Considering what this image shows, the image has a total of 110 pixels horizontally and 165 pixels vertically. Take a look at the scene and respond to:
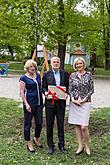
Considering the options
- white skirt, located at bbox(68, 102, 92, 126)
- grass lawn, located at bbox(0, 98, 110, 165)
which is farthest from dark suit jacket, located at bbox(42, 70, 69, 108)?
grass lawn, located at bbox(0, 98, 110, 165)

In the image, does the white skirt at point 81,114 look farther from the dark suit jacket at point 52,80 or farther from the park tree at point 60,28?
the park tree at point 60,28

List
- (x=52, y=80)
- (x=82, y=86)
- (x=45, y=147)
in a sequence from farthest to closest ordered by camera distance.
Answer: (x=45, y=147) → (x=52, y=80) → (x=82, y=86)

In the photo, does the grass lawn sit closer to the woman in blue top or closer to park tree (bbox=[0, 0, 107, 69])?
the woman in blue top

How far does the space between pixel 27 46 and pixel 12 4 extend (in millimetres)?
5764

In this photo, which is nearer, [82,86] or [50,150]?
[82,86]

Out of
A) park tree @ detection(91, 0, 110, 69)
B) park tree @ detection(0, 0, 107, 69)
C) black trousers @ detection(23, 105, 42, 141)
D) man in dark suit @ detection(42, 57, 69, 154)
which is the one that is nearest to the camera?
man in dark suit @ detection(42, 57, 69, 154)

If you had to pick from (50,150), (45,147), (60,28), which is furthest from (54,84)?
(60,28)

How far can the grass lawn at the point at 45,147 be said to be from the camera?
18.7ft

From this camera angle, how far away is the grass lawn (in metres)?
5.69

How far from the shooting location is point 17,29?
23266 millimetres

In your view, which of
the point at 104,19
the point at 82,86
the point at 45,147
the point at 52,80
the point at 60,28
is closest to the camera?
the point at 82,86

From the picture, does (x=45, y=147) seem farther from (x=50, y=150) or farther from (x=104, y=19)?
(x=104, y=19)

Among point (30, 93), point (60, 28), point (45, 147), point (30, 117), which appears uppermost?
point (60, 28)

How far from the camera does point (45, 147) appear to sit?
21.5 feet
